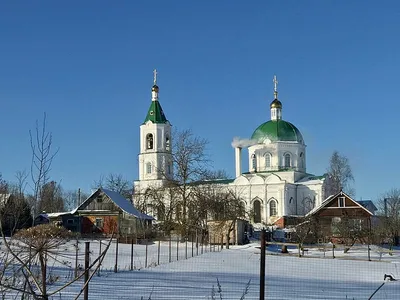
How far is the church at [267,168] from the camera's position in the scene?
61281 millimetres

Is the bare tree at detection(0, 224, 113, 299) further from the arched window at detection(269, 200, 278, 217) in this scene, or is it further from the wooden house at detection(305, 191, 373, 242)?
the arched window at detection(269, 200, 278, 217)

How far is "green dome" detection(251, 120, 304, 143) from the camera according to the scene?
64.2 metres

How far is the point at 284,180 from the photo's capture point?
61.2 m

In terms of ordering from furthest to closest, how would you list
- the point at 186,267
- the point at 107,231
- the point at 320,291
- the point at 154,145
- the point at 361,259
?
the point at 154,145 → the point at 107,231 → the point at 361,259 → the point at 186,267 → the point at 320,291

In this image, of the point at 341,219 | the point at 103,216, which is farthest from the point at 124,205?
the point at 341,219

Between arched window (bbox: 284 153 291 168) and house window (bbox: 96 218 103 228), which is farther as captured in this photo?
arched window (bbox: 284 153 291 168)

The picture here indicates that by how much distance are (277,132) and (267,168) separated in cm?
424

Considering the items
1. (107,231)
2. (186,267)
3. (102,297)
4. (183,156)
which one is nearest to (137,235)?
(107,231)

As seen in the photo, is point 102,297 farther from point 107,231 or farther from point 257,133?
point 257,133

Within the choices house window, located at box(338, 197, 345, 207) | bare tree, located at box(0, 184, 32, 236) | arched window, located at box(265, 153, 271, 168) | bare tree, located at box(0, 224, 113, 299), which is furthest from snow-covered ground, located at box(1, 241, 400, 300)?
arched window, located at box(265, 153, 271, 168)

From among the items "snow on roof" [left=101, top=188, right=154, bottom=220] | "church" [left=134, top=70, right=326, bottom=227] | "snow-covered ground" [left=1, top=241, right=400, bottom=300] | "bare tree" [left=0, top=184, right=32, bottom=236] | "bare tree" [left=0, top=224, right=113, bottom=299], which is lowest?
"snow-covered ground" [left=1, top=241, right=400, bottom=300]

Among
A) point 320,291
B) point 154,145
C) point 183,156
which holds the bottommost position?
point 320,291

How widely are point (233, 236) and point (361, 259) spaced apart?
12.5 m

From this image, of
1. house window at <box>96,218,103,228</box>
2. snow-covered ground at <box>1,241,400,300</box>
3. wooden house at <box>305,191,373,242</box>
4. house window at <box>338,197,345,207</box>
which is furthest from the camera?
house window at <box>338,197,345,207</box>
